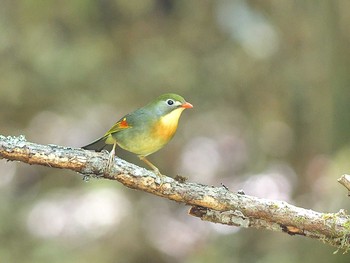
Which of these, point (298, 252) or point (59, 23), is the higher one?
point (59, 23)

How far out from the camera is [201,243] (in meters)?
7.76

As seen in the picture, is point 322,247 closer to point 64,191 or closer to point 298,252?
point 298,252

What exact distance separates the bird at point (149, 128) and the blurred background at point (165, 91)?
2.97 meters

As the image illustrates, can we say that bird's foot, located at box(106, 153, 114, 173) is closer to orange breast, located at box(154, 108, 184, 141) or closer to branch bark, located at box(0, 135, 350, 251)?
branch bark, located at box(0, 135, 350, 251)

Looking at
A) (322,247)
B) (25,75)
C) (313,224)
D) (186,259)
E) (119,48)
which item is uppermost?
(119,48)

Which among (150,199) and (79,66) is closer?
(79,66)

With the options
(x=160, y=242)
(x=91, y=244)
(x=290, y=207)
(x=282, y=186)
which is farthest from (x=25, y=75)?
(x=290, y=207)

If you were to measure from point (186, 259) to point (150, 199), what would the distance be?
0.96m

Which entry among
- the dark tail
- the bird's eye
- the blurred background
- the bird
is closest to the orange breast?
the bird

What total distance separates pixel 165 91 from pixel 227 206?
4021mm

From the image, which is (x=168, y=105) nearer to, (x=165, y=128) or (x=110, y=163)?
(x=165, y=128)

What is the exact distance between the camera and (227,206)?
3693 millimetres

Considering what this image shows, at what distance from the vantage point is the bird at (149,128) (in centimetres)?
379

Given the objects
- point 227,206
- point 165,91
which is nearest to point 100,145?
point 227,206
